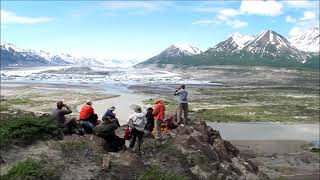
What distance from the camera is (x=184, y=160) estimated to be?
75.5ft

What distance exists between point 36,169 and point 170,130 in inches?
426

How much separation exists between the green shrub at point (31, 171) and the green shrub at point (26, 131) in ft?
Answer: 5.88

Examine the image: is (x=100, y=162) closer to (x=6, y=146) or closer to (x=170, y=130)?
(x=6, y=146)

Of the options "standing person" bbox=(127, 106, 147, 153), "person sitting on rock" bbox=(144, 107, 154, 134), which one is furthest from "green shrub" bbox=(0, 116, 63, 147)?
"person sitting on rock" bbox=(144, 107, 154, 134)

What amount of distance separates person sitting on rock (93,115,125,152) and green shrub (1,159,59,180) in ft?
12.3

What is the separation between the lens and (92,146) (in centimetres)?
2059

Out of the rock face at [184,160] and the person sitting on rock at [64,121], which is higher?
the person sitting on rock at [64,121]

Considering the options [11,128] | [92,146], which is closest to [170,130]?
[92,146]

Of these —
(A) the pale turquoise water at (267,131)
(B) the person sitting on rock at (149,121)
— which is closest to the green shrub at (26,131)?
(B) the person sitting on rock at (149,121)

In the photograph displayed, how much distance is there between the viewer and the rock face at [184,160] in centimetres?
2033

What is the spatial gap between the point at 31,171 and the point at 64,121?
564 centimetres

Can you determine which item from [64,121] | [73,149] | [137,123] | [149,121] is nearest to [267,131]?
[149,121]

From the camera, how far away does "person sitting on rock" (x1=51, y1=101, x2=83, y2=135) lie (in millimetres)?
22164

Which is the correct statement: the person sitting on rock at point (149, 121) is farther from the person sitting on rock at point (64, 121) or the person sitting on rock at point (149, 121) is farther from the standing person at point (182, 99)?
the standing person at point (182, 99)
